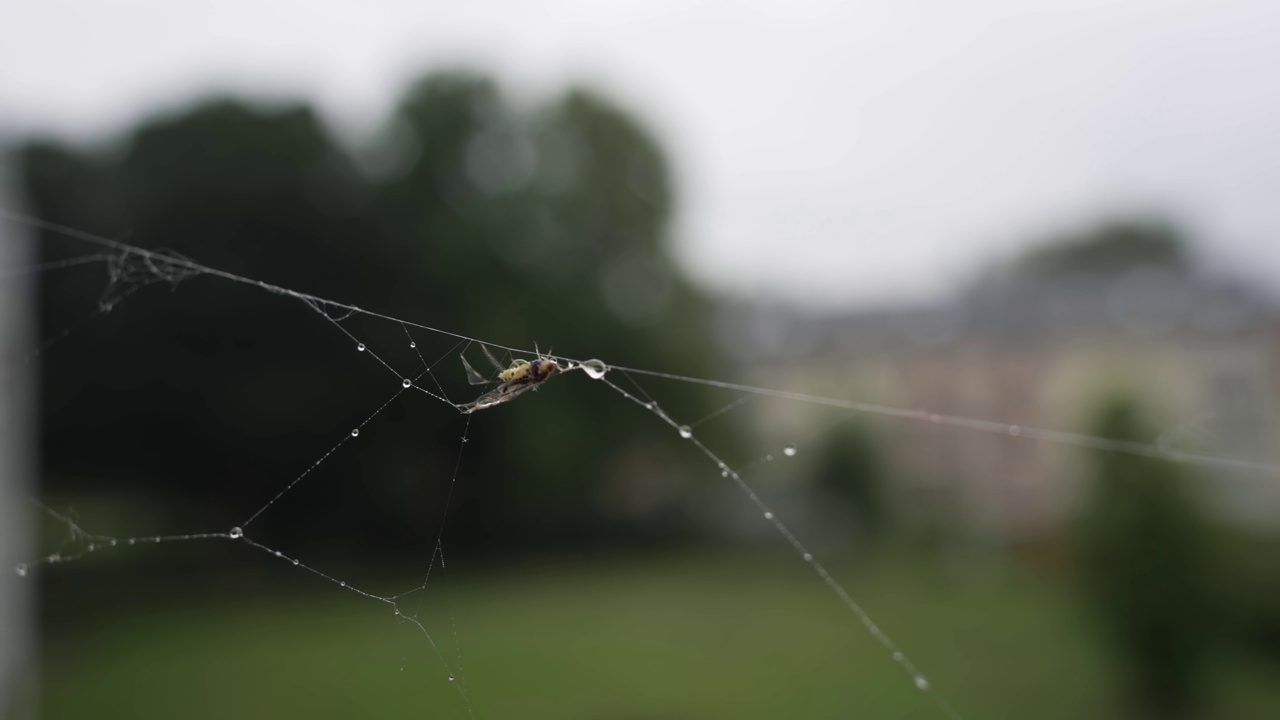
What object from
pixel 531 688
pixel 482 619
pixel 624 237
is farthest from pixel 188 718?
pixel 624 237

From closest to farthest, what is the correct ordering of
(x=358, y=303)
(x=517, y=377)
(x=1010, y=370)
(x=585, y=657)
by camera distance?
(x=517, y=377) → (x=585, y=657) → (x=358, y=303) → (x=1010, y=370)

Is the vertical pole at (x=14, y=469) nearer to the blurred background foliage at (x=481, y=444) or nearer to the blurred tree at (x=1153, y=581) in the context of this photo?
the blurred background foliage at (x=481, y=444)

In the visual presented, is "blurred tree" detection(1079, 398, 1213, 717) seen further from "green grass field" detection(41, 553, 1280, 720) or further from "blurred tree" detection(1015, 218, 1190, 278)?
"blurred tree" detection(1015, 218, 1190, 278)

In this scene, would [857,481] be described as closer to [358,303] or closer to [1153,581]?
[1153,581]

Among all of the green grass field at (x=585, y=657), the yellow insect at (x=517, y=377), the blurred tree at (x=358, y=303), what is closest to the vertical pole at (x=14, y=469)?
the green grass field at (x=585, y=657)

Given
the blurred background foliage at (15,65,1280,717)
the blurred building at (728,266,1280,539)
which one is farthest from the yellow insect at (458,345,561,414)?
the blurred building at (728,266,1280,539)

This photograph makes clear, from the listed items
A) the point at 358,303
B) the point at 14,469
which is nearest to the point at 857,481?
the point at 358,303
